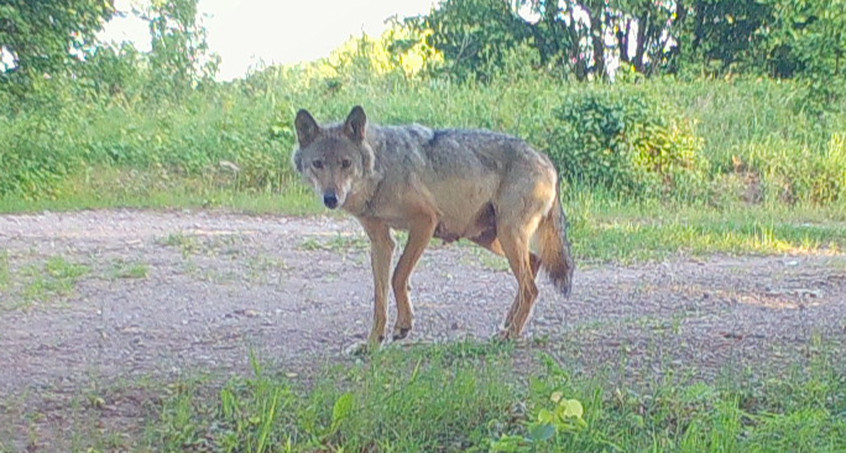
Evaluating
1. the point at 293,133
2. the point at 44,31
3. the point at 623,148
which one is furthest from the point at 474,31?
the point at 44,31

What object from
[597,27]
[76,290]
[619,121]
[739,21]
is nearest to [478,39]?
[597,27]

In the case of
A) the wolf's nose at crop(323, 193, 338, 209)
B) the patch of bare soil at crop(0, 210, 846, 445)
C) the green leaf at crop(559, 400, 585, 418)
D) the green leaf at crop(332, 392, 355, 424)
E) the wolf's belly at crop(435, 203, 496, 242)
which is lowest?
the patch of bare soil at crop(0, 210, 846, 445)

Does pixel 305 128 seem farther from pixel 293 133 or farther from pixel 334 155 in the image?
pixel 293 133

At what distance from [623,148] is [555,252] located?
346 inches

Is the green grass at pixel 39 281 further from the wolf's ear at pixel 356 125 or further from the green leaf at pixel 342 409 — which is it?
the green leaf at pixel 342 409

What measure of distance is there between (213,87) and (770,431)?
1884 cm

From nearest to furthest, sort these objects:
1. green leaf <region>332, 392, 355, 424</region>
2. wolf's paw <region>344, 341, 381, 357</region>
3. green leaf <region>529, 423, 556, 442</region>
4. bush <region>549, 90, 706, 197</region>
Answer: green leaf <region>529, 423, 556, 442</region> < green leaf <region>332, 392, 355, 424</region> < wolf's paw <region>344, 341, 381, 357</region> < bush <region>549, 90, 706, 197</region>

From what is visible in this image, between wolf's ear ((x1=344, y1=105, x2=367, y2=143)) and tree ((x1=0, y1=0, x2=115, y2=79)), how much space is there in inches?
196

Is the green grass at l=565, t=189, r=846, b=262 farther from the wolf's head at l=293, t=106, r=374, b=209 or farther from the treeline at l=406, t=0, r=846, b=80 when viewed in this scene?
the treeline at l=406, t=0, r=846, b=80

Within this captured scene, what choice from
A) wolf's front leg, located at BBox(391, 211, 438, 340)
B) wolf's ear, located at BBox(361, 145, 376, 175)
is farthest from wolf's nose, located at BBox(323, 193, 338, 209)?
wolf's front leg, located at BBox(391, 211, 438, 340)

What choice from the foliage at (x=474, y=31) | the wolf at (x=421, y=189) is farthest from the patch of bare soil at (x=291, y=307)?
the foliage at (x=474, y=31)

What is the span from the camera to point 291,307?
7.76 meters

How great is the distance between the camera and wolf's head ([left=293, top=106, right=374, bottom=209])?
244 inches

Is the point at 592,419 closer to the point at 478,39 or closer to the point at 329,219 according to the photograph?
the point at 329,219
